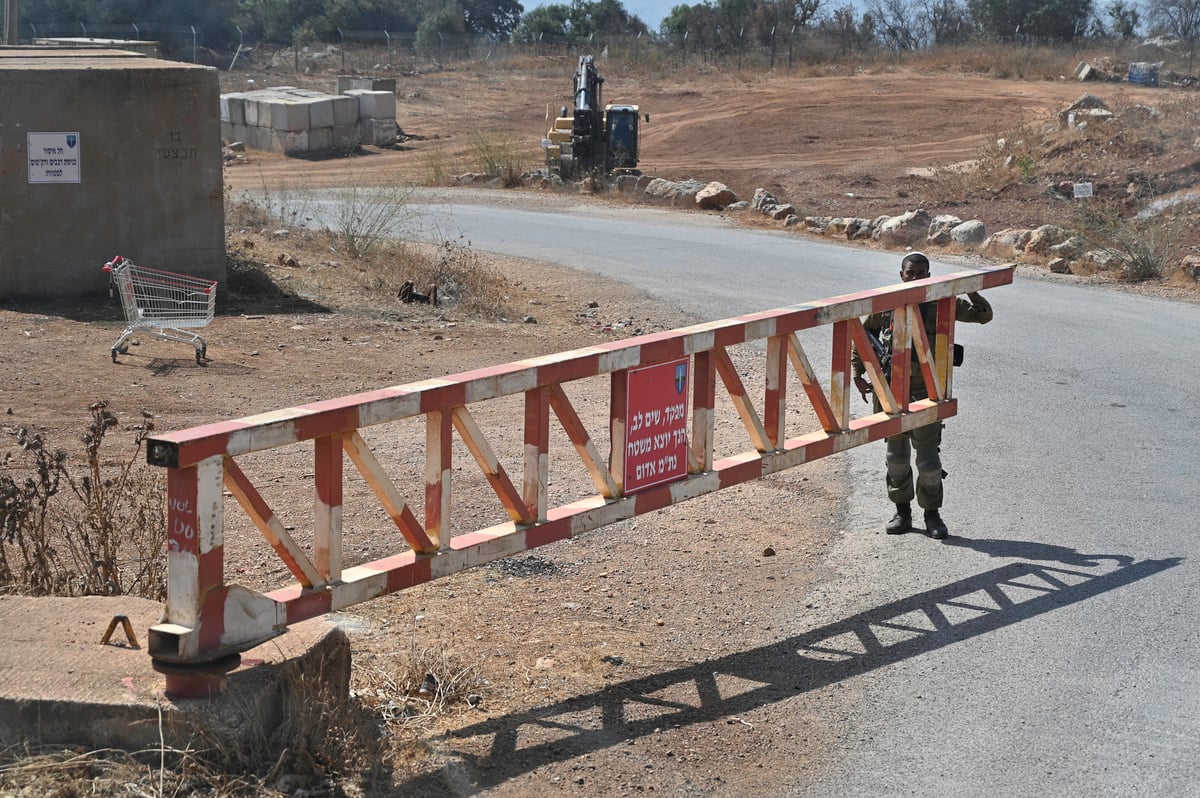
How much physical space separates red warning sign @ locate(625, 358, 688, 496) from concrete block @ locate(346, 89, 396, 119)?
36.6 m

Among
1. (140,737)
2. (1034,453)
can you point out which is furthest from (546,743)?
(1034,453)

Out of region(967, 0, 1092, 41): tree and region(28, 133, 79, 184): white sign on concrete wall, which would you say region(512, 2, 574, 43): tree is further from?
region(28, 133, 79, 184): white sign on concrete wall

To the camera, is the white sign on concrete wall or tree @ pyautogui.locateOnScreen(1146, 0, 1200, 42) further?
tree @ pyautogui.locateOnScreen(1146, 0, 1200, 42)

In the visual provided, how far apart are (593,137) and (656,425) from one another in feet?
87.9

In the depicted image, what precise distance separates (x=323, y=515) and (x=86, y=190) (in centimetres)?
1055

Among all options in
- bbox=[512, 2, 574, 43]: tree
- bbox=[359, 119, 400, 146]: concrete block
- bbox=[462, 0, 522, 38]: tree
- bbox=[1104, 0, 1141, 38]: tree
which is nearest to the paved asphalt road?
bbox=[359, 119, 400, 146]: concrete block

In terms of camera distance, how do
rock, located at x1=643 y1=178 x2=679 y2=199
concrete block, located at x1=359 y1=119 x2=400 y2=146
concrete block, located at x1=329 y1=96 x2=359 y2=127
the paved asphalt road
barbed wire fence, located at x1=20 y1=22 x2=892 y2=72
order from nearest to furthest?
the paved asphalt road → rock, located at x1=643 y1=178 x2=679 y2=199 → concrete block, located at x1=329 y1=96 x2=359 y2=127 → concrete block, located at x1=359 y1=119 x2=400 y2=146 → barbed wire fence, located at x1=20 y1=22 x2=892 y2=72

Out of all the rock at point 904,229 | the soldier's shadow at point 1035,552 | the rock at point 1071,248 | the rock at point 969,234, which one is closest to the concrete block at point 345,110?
the rock at point 904,229

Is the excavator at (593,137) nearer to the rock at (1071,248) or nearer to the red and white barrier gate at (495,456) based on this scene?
the rock at (1071,248)

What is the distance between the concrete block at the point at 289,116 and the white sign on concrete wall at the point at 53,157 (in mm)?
25024

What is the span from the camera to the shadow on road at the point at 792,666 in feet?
16.1

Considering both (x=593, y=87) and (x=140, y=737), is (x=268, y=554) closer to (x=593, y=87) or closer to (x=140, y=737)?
(x=140, y=737)

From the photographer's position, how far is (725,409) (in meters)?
10.9

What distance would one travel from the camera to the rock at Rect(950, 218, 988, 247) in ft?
70.1
